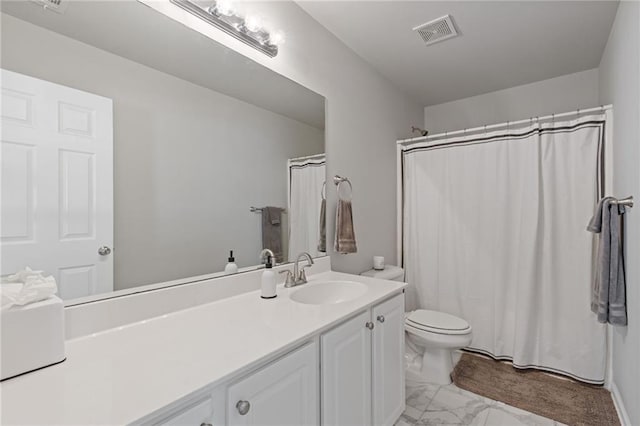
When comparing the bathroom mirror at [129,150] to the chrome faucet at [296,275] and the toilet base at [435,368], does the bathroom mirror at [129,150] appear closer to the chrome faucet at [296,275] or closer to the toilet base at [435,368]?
the chrome faucet at [296,275]

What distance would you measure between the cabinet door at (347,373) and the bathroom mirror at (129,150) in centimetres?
60

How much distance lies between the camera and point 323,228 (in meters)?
2.03

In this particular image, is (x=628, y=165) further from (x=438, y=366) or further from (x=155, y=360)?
(x=155, y=360)

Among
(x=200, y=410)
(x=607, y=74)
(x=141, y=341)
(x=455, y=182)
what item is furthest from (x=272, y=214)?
(x=607, y=74)

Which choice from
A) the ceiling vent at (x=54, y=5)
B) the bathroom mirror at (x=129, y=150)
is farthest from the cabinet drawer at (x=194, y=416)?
the ceiling vent at (x=54, y=5)

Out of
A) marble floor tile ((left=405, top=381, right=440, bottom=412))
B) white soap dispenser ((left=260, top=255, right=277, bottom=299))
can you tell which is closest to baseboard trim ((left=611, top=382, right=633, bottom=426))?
marble floor tile ((left=405, top=381, right=440, bottom=412))

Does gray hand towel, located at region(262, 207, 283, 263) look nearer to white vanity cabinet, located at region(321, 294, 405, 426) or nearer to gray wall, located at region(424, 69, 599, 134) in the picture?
white vanity cabinet, located at region(321, 294, 405, 426)

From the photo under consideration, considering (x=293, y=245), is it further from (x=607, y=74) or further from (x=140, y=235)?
(x=607, y=74)

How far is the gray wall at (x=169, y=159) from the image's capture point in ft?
3.22

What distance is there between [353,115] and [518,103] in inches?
72.7

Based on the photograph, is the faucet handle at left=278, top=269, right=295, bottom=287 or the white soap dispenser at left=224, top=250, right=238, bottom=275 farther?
the faucet handle at left=278, top=269, right=295, bottom=287

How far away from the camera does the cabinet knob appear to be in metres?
0.81

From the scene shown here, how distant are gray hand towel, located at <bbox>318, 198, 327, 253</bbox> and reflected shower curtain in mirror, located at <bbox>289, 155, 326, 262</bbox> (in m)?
0.03

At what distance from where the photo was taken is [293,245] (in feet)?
5.88
